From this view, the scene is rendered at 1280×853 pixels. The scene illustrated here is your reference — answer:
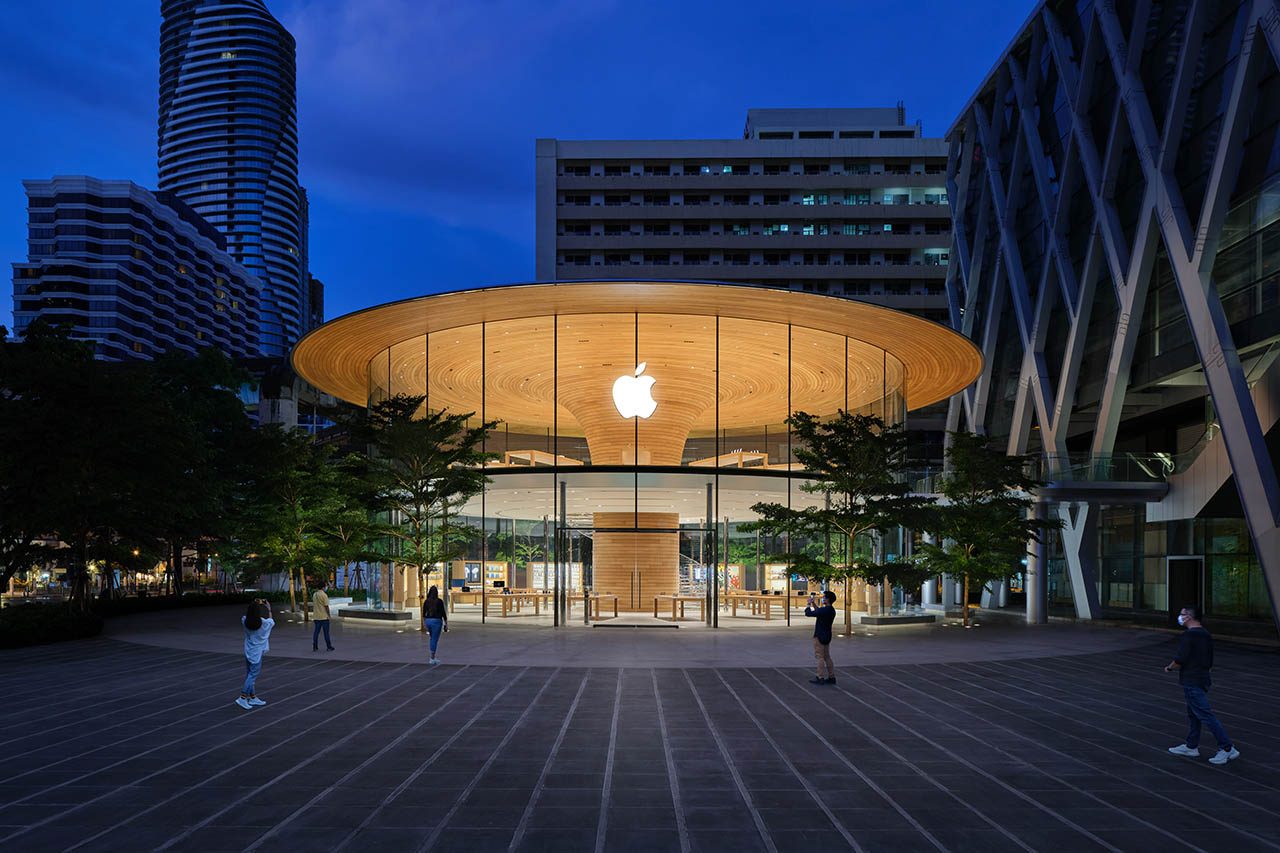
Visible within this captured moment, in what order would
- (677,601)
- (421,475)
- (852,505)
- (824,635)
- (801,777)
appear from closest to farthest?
(801,777), (824,635), (852,505), (421,475), (677,601)

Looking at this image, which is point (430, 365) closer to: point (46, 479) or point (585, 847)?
point (46, 479)

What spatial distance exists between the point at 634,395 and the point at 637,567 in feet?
18.8

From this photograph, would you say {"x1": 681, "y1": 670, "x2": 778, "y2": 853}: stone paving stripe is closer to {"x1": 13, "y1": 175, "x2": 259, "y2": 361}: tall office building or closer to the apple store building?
the apple store building

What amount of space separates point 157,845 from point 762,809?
14.8ft

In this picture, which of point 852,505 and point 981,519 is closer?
point 852,505

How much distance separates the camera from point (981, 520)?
1039 inches

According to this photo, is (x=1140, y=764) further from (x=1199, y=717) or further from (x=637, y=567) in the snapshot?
(x=637, y=567)

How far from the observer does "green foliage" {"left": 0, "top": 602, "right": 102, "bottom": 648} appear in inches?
818

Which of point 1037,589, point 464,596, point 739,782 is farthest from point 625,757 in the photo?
point 1037,589

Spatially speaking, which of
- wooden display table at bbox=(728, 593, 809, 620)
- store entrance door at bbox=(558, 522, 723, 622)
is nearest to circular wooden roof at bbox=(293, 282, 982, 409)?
store entrance door at bbox=(558, 522, 723, 622)

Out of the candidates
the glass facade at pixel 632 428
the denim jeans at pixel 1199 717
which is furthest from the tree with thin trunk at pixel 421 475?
the denim jeans at pixel 1199 717

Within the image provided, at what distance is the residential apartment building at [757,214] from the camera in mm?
73438

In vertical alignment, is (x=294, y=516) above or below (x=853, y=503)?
below

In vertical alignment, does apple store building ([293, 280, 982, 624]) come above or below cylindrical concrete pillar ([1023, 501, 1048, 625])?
above
